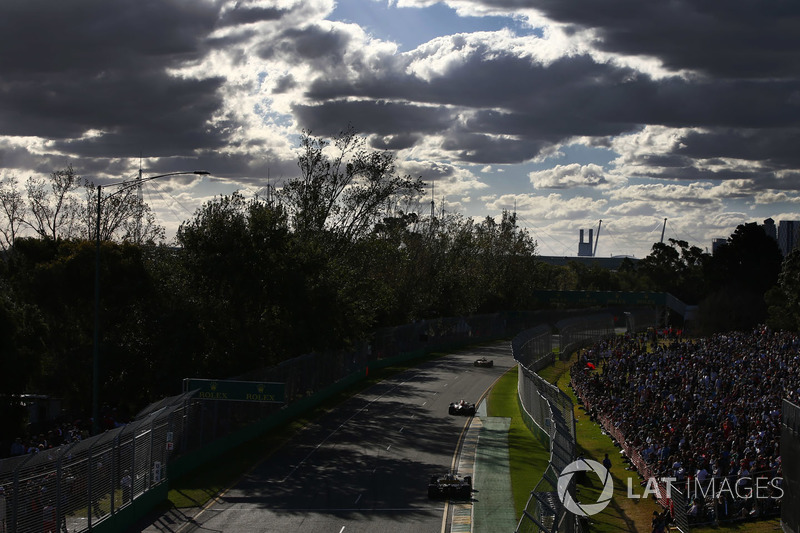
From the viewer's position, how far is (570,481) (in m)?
23.5

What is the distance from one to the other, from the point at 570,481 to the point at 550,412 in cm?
1155

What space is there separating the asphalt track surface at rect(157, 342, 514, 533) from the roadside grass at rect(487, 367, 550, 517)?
2.71m

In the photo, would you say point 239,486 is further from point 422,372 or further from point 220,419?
point 422,372

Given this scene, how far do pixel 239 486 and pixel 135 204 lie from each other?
148ft

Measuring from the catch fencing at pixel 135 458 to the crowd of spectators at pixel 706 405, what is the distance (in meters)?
17.9

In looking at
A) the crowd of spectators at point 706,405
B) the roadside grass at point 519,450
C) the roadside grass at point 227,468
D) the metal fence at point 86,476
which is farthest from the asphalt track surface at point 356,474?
the crowd of spectators at point 706,405

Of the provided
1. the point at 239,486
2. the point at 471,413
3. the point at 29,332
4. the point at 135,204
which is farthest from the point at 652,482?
the point at 135,204

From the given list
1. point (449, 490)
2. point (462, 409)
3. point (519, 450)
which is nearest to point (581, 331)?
point (462, 409)

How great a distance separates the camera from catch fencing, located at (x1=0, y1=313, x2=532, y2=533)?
21.2 metres

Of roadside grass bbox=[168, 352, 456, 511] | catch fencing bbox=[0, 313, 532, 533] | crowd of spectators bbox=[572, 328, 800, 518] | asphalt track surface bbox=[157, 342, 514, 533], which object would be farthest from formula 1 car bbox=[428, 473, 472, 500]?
catch fencing bbox=[0, 313, 532, 533]

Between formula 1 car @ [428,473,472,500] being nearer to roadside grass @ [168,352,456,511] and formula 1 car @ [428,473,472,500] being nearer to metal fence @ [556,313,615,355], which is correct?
roadside grass @ [168,352,456,511]

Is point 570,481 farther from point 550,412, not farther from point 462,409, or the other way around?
point 462,409

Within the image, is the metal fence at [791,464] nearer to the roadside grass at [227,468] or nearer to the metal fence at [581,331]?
the roadside grass at [227,468]

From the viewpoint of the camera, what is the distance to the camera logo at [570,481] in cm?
2167
